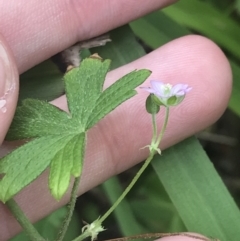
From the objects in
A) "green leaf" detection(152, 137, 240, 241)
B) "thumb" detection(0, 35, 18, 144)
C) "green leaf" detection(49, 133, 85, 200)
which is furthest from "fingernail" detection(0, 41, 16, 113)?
"green leaf" detection(152, 137, 240, 241)

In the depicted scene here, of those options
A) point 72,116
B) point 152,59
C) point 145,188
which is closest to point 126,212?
point 145,188

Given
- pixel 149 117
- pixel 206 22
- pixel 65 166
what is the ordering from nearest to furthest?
pixel 65 166, pixel 149 117, pixel 206 22

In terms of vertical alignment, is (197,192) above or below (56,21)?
below

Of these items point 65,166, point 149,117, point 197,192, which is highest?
point 65,166

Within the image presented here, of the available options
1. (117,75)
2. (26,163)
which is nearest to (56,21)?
(117,75)

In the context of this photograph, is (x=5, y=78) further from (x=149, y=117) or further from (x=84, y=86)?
(x=149, y=117)

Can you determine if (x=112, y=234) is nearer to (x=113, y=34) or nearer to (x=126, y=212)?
(x=126, y=212)
